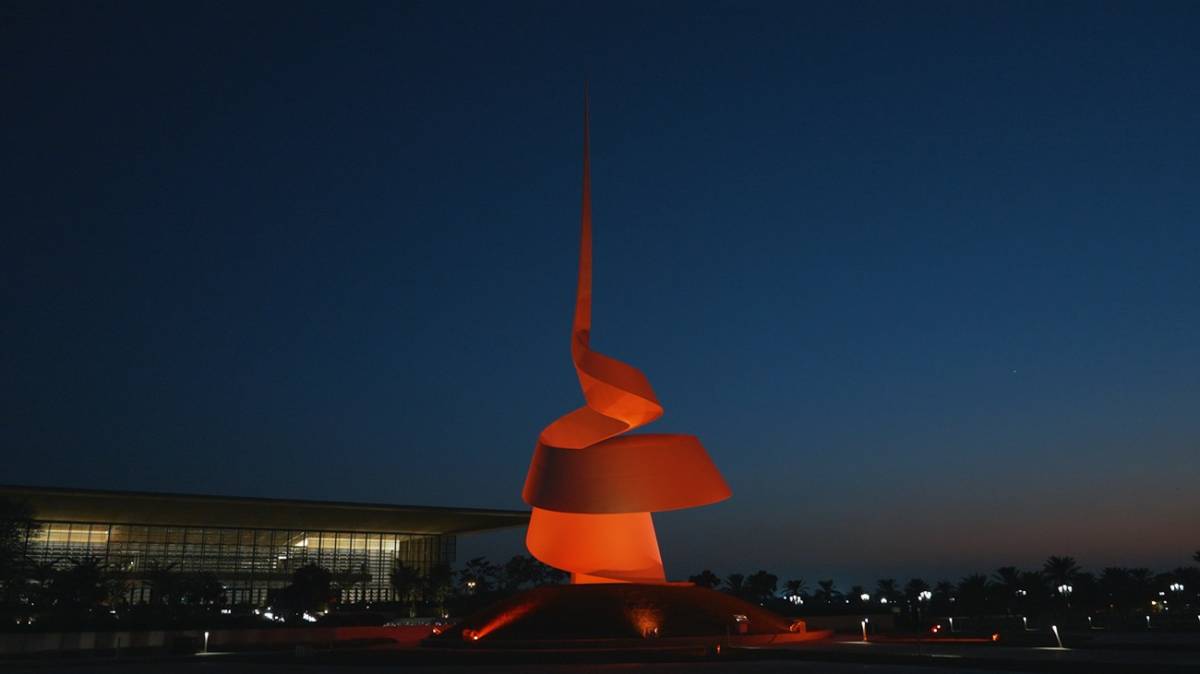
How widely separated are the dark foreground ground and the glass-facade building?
115 ft

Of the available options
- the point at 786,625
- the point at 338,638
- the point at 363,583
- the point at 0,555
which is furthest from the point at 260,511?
the point at 786,625

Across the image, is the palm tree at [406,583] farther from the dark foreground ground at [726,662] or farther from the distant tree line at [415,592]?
the dark foreground ground at [726,662]

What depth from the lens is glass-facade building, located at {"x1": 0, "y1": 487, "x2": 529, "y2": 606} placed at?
191ft

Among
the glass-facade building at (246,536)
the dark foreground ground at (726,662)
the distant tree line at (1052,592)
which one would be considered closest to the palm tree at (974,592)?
the distant tree line at (1052,592)

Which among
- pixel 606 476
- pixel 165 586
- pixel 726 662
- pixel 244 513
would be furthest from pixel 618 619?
pixel 244 513

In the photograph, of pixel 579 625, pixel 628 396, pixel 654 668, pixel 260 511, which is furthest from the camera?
pixel 260 511

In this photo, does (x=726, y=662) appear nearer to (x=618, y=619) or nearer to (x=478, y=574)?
(x=618, y=619)

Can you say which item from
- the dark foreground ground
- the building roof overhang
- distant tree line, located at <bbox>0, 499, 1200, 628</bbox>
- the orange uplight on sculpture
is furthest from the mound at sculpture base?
→ the building roof overhang

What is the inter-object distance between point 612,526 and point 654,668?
10745 mm

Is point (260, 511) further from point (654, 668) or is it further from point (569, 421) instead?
point (654, 668)

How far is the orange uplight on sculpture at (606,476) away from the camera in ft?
91.9

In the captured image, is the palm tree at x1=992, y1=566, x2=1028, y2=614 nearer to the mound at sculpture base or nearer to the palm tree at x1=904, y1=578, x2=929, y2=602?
the palm tree at x1=904, y1=578, x2=929, y2=602

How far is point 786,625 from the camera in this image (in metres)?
28.0

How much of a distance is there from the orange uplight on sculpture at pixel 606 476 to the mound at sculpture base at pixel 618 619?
1509 mm
